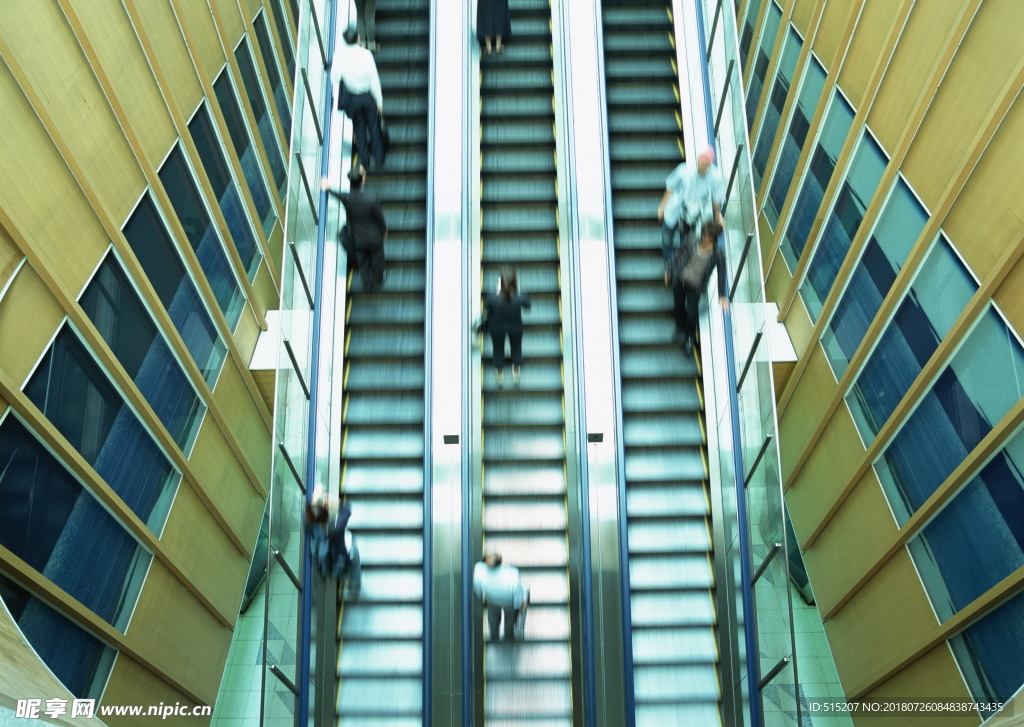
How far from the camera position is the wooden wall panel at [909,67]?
6734 millimetres

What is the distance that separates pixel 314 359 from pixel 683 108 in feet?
18.8

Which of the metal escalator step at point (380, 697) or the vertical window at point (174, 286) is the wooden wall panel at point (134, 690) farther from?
the vertical window at point (174, 286)

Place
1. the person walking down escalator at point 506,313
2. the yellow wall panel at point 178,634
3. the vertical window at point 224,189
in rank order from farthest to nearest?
the person walking down escalator at point 506,313, the vertical window at point 224,189, the yellow wall panel at point 178,634

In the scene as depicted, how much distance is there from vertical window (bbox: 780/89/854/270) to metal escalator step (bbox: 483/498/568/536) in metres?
3.83

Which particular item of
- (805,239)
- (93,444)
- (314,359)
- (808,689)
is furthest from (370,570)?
(805,239)

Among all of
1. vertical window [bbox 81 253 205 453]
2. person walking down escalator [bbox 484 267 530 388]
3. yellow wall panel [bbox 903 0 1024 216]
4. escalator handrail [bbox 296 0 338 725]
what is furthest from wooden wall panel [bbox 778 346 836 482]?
→ vertical window [bbox 81 253 205 453]

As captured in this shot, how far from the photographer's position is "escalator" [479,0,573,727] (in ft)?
31.5

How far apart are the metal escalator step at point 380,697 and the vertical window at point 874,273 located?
5.51 metres

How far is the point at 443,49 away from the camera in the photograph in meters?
11.9

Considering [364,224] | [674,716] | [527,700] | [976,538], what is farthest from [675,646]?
[364,224]

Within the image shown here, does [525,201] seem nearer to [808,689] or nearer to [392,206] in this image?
[392,206]

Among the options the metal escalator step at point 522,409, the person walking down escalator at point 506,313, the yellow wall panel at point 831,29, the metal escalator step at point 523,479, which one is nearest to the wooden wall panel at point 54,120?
the person walking down escalator at point 506,313

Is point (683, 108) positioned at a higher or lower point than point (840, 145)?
higher

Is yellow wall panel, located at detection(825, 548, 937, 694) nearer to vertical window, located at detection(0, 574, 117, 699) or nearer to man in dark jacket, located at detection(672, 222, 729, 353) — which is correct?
man in dark jacket, located at detection(672, 222, 729, 353)
